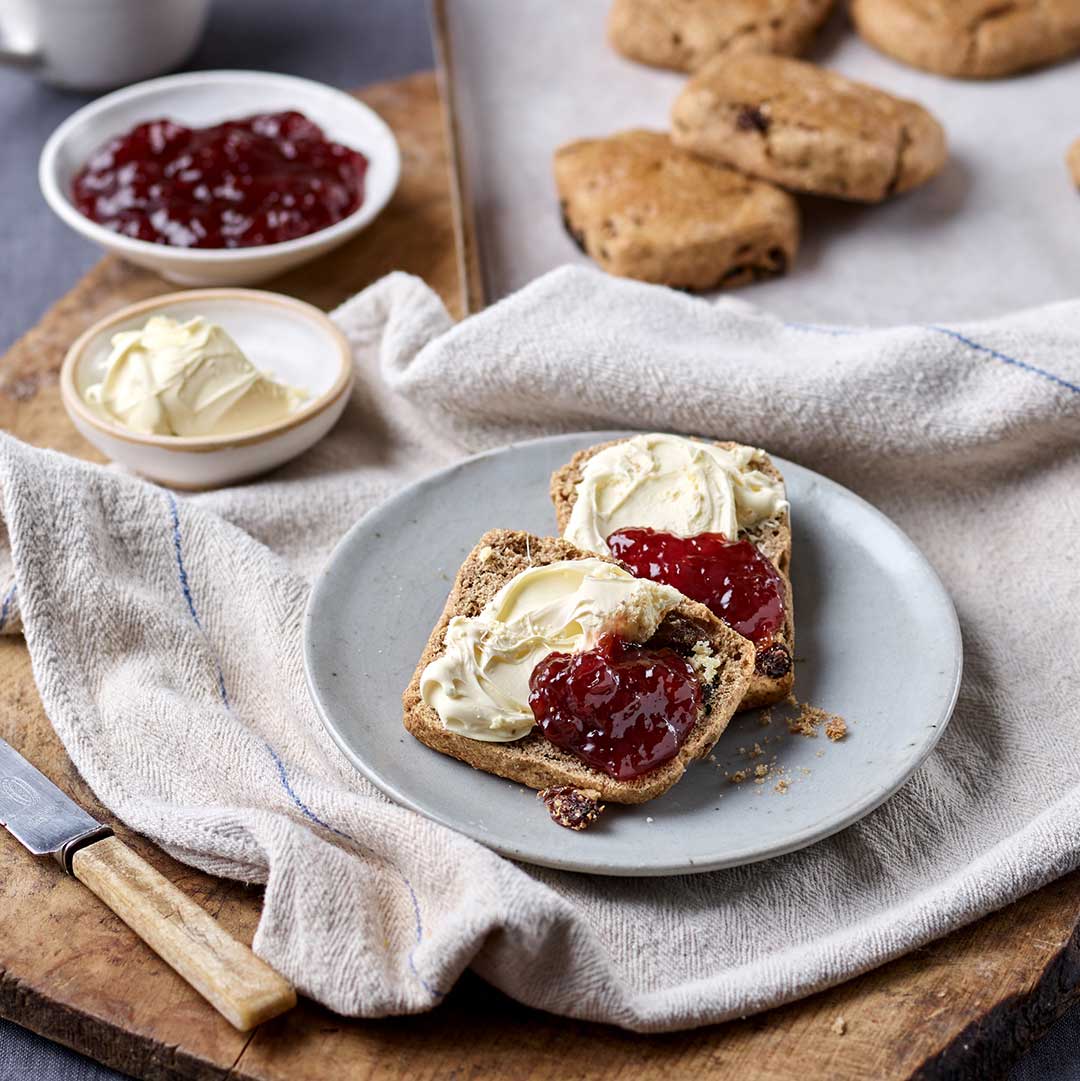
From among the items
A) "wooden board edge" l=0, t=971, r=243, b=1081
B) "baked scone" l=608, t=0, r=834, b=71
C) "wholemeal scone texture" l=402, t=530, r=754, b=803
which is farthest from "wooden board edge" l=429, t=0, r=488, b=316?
"wooden board edge" l=0, t=971, r=243, b=1081

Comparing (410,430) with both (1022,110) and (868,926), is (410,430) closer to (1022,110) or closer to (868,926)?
(868,926)

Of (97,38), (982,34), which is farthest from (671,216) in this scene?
(97,38)

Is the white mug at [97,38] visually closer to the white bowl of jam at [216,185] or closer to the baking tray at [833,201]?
the white bowl of jam at [216,185]

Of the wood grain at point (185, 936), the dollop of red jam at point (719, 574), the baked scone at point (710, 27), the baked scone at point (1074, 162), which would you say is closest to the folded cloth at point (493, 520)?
the wood grain at point (185, 936)

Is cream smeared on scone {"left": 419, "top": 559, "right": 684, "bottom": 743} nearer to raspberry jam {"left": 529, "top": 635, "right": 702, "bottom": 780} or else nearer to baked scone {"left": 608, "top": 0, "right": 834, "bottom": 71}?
raspberry jam {"left": 529, "top": 635, "right": 702, "bottom": 780}

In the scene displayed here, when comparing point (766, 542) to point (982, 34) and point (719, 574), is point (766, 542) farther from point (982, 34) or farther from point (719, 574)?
point (982, 34)

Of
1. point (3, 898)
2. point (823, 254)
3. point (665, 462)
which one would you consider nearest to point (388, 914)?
point (3, 898)
